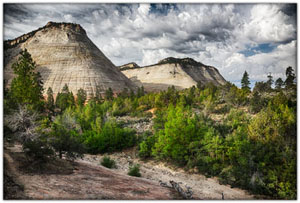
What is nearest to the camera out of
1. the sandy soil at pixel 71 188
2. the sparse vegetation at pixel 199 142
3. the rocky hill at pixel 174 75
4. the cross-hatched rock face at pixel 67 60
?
the sandy soil at pixel 71 188

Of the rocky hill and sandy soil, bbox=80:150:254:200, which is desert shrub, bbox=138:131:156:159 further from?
the rocky hill

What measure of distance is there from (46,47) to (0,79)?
5830cm

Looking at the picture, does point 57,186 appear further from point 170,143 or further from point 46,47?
point 46,47

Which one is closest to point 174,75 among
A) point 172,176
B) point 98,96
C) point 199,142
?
point 98,96

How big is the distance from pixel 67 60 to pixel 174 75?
160 ft

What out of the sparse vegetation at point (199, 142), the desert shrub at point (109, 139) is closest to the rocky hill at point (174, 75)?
the desert shrub at point (109, 139)

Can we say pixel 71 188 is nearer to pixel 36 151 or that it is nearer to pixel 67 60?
pixel 36 151

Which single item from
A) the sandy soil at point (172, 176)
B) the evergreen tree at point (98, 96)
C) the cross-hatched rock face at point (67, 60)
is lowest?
the sandy soil at point (172, 176)

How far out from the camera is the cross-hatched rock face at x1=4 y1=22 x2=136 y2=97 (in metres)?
46.5

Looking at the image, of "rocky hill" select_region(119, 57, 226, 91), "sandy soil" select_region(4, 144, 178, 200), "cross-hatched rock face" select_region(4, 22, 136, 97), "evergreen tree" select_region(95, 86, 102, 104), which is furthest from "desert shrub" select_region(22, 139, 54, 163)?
"rocky hill" select_region(119, 57, 226, 91)

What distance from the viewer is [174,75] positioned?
84.9 m

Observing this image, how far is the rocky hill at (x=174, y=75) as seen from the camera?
262ft

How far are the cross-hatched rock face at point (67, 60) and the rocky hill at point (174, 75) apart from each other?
26983 mm

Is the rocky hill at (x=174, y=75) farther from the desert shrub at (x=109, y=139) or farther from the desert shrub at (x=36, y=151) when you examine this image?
the desert shrub at (x=36, y=151)
